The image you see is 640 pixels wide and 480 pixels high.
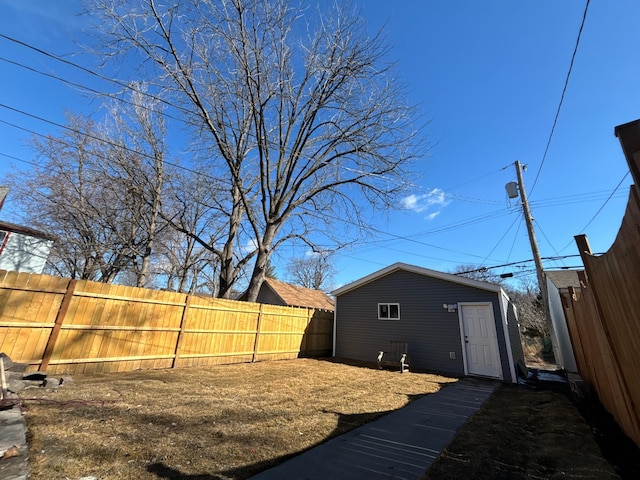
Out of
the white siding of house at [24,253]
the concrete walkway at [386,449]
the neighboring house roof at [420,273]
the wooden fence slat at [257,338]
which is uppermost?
the white siding of house at [24,253]

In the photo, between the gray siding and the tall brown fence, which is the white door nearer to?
the gray siding

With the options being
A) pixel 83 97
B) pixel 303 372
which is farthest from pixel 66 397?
pixel 83 97

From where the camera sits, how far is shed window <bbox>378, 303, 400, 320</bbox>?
1091 cm

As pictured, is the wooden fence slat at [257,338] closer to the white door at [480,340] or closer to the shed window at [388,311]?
the shed window at [388,311]

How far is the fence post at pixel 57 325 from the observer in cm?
509

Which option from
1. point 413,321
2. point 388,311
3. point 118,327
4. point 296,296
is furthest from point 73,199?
point 413,321

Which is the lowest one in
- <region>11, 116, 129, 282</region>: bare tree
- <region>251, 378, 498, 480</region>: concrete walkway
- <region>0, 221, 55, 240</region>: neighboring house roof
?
<region>251, 378, 498, 480</region>: concrete walkway

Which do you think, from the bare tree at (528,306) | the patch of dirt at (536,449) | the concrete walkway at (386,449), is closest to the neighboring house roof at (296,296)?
the bare tree at (528,306)

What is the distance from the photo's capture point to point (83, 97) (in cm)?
661

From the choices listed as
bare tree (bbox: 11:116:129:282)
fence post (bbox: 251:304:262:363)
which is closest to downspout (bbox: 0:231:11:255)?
bare tree (bbox: 11:116:129:282)

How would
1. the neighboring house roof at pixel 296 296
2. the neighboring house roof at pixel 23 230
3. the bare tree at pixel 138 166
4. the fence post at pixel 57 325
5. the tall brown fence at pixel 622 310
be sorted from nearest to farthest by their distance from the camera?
the tall brown fence at pixel 622 310, the fence post at pixel 57 325, the bare tree at pixel 138 166, the neighboring house roof at pixel 23 230, the neighboring house roof at pixel 296 296

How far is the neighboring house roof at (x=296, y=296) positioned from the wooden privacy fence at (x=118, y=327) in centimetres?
811

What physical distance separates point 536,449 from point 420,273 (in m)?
7.73

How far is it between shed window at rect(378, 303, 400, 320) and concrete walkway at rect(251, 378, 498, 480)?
5946mm
